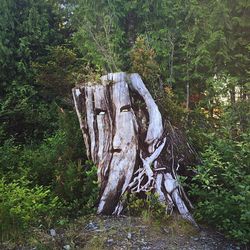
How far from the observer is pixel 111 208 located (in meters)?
4.11

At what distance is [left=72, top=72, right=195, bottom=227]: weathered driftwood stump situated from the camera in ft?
13.6

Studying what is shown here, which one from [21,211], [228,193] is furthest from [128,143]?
[21,211]

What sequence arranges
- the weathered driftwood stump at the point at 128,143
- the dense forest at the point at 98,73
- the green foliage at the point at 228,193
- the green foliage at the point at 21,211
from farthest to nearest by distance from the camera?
the dense forest at the point at 98,73 → the weathered driftwood stump at the point at 128,143 → the green foliage at the point at 21,211 → the green foliage at the point at 228,193

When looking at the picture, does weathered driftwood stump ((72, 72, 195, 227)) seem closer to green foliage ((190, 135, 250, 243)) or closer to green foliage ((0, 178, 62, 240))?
green foliage ((190, 135, 250, 243))

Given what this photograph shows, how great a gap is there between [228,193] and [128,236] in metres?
1.18

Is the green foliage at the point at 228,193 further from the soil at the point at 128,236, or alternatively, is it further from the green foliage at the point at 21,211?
the green foliage at the point at 21,211

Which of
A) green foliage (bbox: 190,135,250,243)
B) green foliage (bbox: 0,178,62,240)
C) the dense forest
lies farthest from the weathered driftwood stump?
green foliage (bbox: 0,178,62,240)

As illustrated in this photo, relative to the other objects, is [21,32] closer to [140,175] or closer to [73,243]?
[140,175]

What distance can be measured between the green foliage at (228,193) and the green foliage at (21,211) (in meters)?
1.73

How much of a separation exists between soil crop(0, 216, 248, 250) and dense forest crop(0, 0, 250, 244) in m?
0.25

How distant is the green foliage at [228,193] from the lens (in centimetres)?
326

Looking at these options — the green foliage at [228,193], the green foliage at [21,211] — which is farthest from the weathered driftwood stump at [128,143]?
the green foliage at [21,211]

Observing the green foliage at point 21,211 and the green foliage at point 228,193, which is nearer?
the green foliage at point 228,193

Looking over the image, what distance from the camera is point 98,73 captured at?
5887mm
